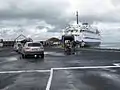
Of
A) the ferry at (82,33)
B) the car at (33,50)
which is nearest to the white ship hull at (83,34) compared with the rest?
the ferry at (82,33)

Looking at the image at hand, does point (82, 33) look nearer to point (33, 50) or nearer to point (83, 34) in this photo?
point (83, 34)

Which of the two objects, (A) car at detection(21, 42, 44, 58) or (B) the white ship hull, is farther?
(B) the white ship hull

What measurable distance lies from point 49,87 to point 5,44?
304 ft

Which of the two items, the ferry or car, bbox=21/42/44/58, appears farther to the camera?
the ferry

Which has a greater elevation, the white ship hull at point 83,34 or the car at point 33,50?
the white ship hull at point 83,34

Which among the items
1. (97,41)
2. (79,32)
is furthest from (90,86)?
(97,41)

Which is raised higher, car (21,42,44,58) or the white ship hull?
the white ship hull

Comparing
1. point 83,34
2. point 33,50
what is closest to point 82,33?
point 83,34

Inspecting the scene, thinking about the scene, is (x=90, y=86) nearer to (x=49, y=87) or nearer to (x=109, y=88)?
(x=109, y=88)

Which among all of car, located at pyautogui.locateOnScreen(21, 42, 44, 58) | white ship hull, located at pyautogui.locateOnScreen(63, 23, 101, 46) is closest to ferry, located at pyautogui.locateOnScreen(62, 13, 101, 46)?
white ship hull, located at pyautogui.locateOnScreen(63, 23, 101, 46)

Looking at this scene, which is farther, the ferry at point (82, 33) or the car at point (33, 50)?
the ferry at point (82, 33)

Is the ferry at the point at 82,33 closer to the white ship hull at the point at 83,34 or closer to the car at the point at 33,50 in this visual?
the white ship hull at the point at 83,34

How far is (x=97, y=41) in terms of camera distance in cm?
9900

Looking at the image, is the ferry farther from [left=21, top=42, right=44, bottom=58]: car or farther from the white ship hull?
[left=21, top=42, right=44, bottom=58]: car
